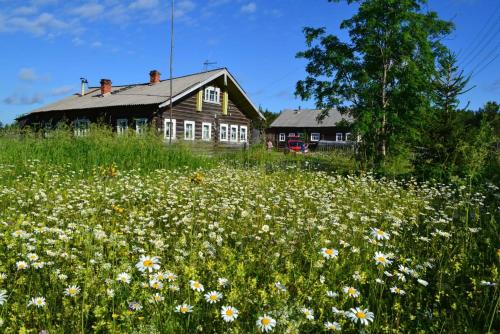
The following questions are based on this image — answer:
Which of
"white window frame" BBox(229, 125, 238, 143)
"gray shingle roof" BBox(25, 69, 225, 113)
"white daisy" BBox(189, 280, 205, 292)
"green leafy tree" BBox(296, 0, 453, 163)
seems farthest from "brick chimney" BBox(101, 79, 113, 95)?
"white daisy" BBox(189, 280, 205, 292)

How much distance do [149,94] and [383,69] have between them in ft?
54.2

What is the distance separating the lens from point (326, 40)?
12.7 meters

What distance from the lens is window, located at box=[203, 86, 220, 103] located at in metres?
24.9

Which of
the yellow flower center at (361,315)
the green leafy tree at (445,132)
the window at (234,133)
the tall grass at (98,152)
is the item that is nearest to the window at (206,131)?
the window at (234,133)

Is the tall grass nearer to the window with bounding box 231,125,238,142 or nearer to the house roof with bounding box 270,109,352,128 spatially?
the window with bounding box 231,125,238,142

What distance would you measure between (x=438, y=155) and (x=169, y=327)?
866 cm

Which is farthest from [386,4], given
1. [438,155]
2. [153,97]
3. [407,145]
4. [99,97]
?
[99,97]

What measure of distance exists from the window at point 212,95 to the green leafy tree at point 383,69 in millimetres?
12807

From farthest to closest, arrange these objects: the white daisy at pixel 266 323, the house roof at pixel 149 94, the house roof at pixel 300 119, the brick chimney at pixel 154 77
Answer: the house roof at pixel 300 119, the brick chimney at pixel 154 77, the house roof at pixel 149 94, the white daisy at pixel 266 323

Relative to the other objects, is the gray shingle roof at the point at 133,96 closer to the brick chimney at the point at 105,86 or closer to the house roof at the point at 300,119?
the brick chimney at the point at 105,86

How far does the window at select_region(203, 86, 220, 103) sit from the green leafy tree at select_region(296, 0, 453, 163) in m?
12.8

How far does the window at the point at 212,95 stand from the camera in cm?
2494

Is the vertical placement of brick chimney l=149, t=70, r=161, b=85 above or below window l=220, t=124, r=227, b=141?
above

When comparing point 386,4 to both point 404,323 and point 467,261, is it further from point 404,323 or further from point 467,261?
point 404,323
